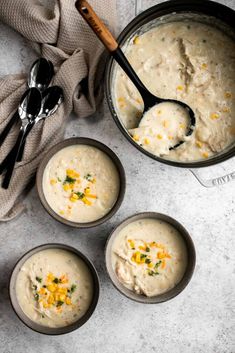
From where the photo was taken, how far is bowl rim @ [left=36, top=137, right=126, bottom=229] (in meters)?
2.58

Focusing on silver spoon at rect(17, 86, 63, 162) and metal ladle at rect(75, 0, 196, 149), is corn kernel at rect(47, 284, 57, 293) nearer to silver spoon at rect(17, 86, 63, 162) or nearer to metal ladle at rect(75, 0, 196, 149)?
silver spoon at rect(17, 86, 63, 162)

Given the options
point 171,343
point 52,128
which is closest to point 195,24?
point 52,128

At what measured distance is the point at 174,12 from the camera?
8.56 feet

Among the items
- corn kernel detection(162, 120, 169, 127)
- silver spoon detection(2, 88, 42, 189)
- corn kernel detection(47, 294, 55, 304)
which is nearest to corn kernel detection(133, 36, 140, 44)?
corn kernel detection(162, 120, 169, 127)

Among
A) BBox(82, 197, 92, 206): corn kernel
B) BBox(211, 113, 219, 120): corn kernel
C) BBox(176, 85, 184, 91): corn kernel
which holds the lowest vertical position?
BBox(211, 113, 219, 120): corn kernel

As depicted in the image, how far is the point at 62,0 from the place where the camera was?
2650 mm

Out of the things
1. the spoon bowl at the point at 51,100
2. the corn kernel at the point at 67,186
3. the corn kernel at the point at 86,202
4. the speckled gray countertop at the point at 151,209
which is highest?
the spoon bowl at the point at 51,100

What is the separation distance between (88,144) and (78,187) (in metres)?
0.21

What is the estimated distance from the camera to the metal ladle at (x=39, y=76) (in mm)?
2688

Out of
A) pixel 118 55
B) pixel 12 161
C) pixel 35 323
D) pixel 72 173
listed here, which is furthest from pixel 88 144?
pixel 35 323

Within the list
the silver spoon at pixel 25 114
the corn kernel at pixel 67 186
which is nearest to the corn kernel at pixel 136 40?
the silver spoon at pixel 25 114

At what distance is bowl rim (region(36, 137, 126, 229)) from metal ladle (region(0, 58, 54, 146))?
24cm

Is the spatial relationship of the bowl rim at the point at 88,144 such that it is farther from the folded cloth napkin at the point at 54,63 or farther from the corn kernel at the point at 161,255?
the corn kernel at the point at 161,255

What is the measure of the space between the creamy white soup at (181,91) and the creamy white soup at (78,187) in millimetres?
269
